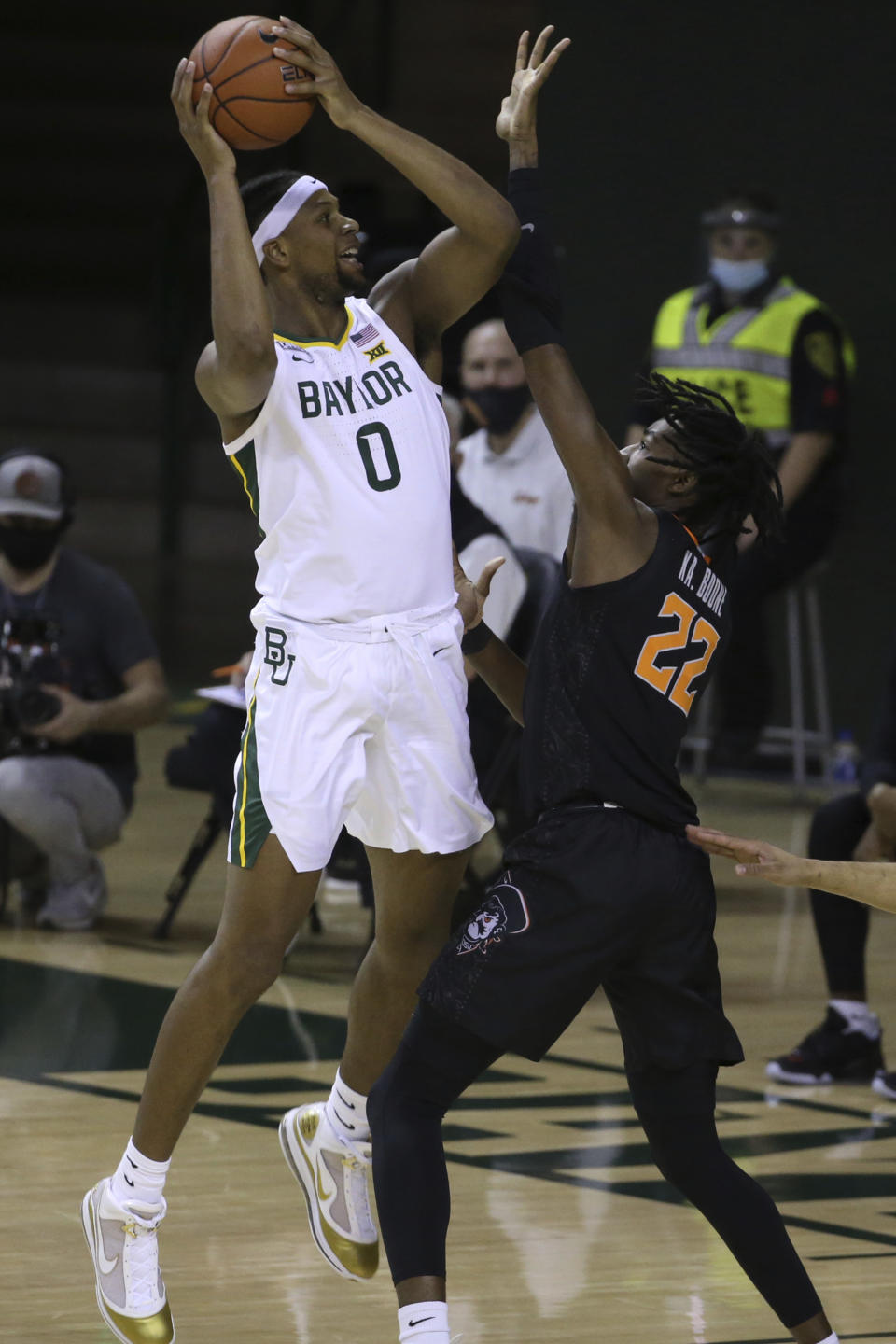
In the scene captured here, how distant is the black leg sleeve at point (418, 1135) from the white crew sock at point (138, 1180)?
44 cm

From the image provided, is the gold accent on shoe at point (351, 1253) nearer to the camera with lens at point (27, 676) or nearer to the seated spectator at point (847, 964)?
the seated spectator at point (847, 964)

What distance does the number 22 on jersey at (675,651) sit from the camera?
3299mm

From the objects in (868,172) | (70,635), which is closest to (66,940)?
(70,635)

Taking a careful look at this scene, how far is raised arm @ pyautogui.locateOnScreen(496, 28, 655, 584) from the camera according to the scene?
10.8 feet

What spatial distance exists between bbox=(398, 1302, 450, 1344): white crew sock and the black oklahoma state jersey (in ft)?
2.36

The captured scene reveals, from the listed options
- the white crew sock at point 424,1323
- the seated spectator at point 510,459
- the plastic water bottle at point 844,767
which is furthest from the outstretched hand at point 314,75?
the plastic water bottle at point 844,767

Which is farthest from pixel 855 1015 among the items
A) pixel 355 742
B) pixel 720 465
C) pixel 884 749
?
pixel 720 465

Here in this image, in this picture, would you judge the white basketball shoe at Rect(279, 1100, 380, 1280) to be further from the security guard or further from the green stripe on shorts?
the security guard

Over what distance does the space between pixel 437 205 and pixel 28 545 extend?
11.0 ft

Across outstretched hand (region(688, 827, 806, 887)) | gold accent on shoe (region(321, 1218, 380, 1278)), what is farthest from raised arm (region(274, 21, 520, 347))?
gold accent on shoe (region(321, 1218, 380, 1278))

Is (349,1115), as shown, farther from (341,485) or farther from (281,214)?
(281,214)

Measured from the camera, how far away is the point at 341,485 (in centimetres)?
360

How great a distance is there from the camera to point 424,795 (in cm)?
365

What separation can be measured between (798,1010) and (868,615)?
158 inches
